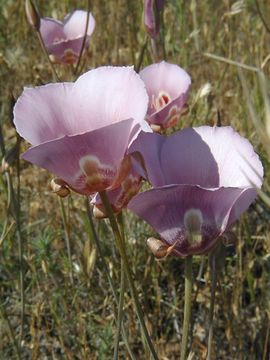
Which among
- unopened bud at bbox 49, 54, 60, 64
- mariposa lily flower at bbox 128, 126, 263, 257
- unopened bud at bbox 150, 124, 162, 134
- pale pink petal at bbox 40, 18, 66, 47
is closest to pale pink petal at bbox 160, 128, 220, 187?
Answer: mariposa lily flower at bbox 128, 126, 263, 257

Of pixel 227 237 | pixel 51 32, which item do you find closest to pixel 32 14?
pixel 51 32

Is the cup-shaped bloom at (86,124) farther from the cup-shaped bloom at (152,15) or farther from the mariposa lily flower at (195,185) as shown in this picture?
the cup-shaped bloom at (152,15)

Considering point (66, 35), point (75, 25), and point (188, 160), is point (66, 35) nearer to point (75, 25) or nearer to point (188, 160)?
point (75, 25)

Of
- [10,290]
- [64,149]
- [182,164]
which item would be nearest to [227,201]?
[182,164]

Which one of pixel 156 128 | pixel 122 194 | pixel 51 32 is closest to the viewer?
pixel 122 194

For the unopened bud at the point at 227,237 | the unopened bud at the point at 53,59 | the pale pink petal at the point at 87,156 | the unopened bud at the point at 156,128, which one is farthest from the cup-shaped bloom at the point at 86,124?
the unopened bud at the point at 53,59
